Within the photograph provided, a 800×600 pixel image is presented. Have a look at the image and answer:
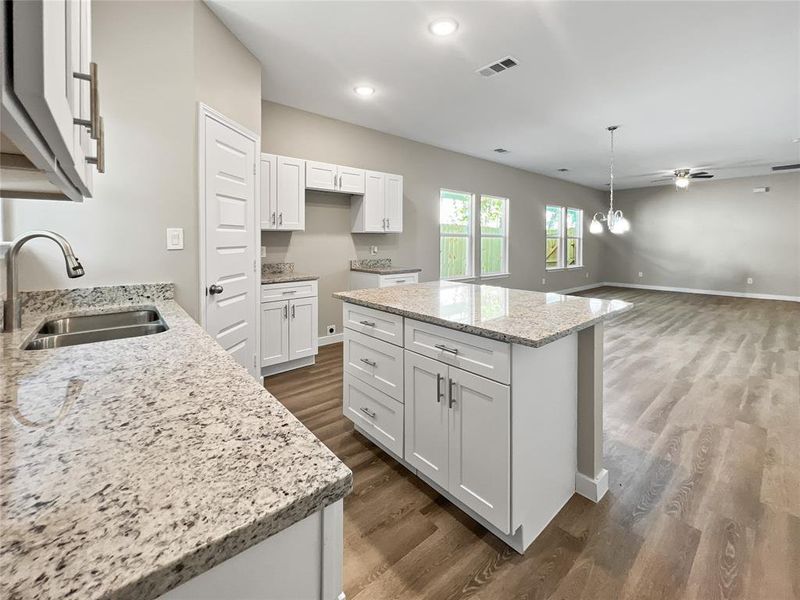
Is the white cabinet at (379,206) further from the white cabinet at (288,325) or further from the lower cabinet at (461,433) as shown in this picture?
the lower cabinet at (461,433)

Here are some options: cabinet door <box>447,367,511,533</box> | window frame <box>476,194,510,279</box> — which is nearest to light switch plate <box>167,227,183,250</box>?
cabinet door <box>447,367,511,533</box>

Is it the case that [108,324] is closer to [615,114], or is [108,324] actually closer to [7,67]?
[7,67]

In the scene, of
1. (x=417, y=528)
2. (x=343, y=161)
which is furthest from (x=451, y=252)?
(x=417, y=528)

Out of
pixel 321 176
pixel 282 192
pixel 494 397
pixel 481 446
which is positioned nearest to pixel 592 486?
pixel 481 446

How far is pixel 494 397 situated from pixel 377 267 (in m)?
3.70

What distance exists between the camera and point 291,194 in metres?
3.83

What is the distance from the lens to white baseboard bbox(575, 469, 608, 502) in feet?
6.11

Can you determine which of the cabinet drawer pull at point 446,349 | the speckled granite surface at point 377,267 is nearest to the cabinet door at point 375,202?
the speckled granite surface at point 377,267

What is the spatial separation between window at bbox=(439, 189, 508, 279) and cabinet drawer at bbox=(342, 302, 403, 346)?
3.85 metres

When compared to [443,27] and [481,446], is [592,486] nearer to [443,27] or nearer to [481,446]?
[481,446]

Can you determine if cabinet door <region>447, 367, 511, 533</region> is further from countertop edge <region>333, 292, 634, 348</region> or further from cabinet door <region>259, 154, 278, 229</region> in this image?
cabinet door <region>259, 154, 278, 229</region>

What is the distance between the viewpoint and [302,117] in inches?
166

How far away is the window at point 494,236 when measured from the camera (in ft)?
22.3

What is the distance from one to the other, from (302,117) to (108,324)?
10.6 feet
